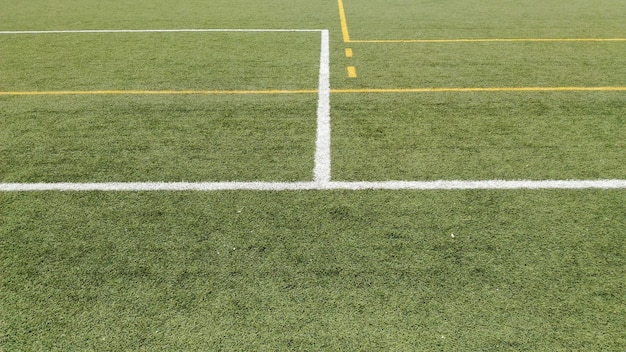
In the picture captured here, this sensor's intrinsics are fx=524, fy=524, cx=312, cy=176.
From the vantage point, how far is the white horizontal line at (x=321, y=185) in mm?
4016

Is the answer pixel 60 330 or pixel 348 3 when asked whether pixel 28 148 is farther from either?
pixel 348 3

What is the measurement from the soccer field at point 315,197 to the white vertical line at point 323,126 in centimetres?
3

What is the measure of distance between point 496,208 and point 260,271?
5.80ft

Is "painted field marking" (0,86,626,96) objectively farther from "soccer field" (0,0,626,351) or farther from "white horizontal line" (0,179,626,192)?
"white horizontal line" (0,179,626,192)

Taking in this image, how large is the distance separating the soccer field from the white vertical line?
3 cm

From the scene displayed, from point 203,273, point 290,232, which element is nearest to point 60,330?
point 203,273

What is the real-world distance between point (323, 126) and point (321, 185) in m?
1.12

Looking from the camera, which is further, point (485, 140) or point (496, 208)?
point (485, 140)

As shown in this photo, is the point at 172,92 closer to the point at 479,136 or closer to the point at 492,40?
the point at 479,136

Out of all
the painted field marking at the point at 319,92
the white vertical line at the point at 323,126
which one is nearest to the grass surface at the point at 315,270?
the white vertical line at the point at 323,126

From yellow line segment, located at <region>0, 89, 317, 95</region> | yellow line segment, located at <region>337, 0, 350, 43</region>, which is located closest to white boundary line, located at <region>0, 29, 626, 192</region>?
yellow line segment, located at <region>0, 89, 317, 95</region>

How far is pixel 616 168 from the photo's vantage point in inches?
166

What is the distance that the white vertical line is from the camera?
4254 mm

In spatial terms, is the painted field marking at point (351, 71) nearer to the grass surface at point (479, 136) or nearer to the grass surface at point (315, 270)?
the grass surface at point (479, 136)
